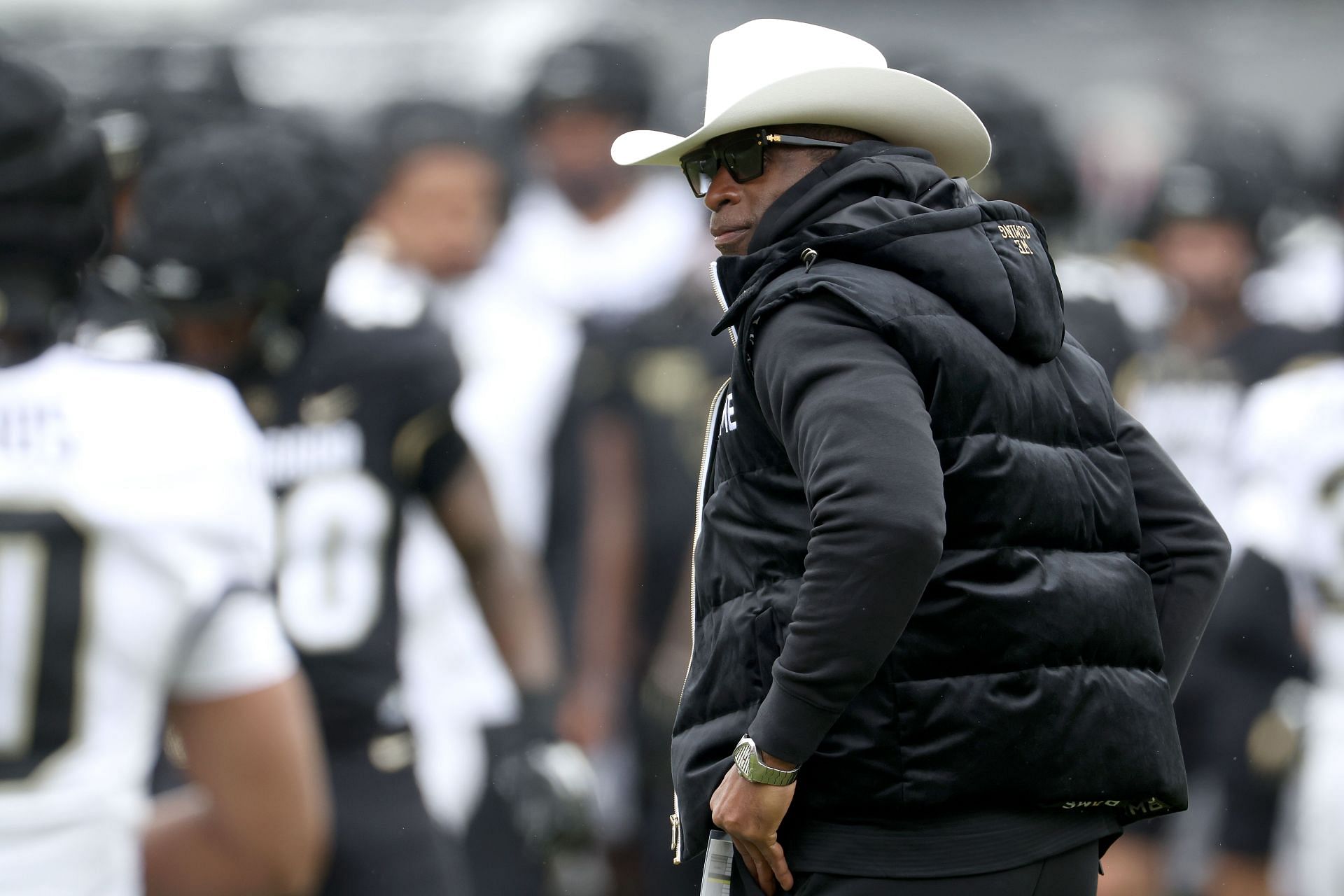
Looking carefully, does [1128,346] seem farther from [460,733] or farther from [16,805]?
[16,805]

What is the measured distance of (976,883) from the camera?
2350 millimetres

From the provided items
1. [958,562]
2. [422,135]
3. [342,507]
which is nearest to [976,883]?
[958,562]

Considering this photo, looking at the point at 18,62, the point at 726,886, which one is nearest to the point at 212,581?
the point at 18,62

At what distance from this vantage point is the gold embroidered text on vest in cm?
251

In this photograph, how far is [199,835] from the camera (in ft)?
12.1

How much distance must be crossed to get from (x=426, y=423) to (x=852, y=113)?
7.86 ft

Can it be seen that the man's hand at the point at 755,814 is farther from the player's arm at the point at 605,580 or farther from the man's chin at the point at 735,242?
the player's arm at the point at 605,580

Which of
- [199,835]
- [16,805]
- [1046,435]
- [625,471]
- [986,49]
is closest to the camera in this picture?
Result: [1046,435]

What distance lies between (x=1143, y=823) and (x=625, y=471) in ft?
6.63

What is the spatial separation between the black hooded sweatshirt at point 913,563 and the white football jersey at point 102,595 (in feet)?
3.85

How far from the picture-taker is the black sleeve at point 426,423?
4750 millimetres

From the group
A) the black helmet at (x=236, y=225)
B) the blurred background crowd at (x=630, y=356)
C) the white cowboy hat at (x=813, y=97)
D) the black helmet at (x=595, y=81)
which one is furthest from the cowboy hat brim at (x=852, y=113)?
the black helmet at (x=595, y=81)

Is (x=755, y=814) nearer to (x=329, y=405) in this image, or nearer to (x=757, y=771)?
(x=757, y=771)

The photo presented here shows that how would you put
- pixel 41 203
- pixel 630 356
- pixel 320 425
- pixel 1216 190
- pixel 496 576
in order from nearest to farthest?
pixel 41 203 < pixel 320 425 < pixel 496 576 < pixel 630 356 < pixel 1216 190
